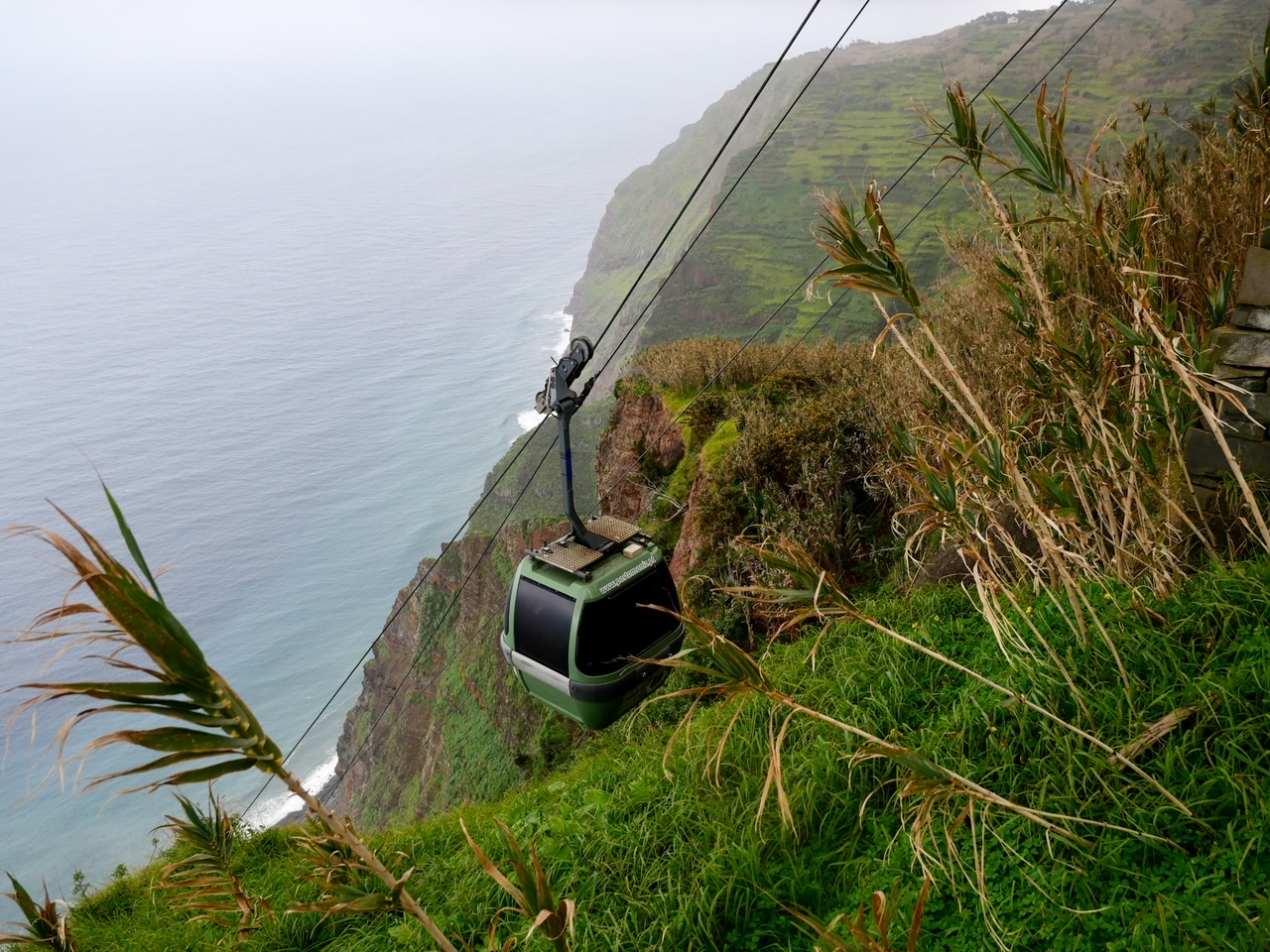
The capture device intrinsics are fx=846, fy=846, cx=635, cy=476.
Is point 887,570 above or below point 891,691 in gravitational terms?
below

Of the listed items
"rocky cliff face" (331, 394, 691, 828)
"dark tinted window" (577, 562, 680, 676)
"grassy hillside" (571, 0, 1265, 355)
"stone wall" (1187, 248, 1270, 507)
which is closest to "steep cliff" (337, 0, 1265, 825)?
"rocky cliff face" (331, 394, 691, 828)

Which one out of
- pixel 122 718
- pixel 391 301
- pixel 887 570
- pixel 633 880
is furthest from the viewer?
pixel 391 301

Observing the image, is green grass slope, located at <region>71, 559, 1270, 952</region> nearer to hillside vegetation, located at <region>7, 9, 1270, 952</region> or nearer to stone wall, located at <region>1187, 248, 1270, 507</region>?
hillside vegetation, located at <region>7, 9, 1270, 952</region>

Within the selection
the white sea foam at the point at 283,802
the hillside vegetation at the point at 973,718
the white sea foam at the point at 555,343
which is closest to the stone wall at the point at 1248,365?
the hillside vegetation at the point at 973,718

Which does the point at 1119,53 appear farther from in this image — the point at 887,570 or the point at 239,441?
the point at 239,441

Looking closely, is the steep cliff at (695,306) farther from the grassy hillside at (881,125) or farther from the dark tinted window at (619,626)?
the dark tinted window at (619,626)

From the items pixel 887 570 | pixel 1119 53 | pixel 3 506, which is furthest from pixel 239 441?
pixel 887 570
